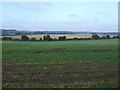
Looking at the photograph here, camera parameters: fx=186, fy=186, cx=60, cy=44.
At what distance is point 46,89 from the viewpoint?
25.3ft

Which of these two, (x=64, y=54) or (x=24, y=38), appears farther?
(x=24, y=38)

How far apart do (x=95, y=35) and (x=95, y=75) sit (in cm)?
6249

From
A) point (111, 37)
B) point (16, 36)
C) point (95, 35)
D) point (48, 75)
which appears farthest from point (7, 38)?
point (48, 75)

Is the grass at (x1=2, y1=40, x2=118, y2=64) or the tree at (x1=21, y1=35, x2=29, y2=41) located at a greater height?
the tree at (x1=21, y1=35, x2=29, y2=41)

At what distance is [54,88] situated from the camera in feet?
25.8

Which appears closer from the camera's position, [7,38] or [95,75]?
[95,75]

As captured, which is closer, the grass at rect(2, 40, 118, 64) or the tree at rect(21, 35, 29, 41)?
the grass at rect(2, 40, 118, 64)

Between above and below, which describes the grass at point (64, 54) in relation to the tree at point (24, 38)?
below

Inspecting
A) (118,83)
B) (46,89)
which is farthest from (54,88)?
(118,83)

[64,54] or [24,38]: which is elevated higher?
[24,38]

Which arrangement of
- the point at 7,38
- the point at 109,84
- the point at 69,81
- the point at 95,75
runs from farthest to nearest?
the point at 7,38, the point at 95,75, the point at 69,81, the point at 109,84

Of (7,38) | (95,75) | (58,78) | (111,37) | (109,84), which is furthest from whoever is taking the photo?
(111,37)

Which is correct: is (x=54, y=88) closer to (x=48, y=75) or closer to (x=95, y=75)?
(x=48, y=75)

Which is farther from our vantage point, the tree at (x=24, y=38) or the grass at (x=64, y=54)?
the tree at (x=24, y=38)
